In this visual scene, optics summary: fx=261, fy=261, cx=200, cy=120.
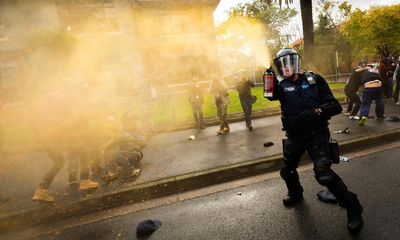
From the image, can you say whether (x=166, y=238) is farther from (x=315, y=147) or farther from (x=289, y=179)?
(x=315, y=147)

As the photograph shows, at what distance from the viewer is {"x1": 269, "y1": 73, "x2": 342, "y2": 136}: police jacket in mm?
2975

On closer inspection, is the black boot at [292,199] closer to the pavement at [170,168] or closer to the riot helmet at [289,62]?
the pavement at [170,168]

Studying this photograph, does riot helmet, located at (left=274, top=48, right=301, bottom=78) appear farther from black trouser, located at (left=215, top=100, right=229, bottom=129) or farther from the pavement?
black trouser, located at (left=215, top=100, right=229, bottom=129)

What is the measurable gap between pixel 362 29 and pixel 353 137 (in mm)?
24905

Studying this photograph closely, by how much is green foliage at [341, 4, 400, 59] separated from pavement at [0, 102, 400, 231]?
832 inches

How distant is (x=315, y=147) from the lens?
305 cm

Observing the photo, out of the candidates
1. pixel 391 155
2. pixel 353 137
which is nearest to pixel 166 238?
pixel 391 155

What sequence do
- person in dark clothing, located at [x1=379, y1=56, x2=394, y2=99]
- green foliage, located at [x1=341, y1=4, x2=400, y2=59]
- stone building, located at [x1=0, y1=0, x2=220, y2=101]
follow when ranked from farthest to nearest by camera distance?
green foliage, located at [x1=341, y1=4, x2=400, y2=59], stone building, located at [x1=0, y1=0, x2=220, y2=101], person in dark clothing, located at [x1=379, y1=56, x2=394, y2=99]

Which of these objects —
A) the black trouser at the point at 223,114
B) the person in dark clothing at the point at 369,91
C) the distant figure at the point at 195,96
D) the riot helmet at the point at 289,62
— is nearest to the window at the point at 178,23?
the distant figure at the point at 195,96

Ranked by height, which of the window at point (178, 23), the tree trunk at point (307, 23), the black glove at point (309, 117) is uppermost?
the window at point (178, 23)

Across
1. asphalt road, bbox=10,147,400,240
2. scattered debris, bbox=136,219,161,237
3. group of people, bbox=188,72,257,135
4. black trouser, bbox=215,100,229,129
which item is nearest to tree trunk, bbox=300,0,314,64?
group of people, bbox=188,72,257,135

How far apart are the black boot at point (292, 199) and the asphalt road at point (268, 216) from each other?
0.30 ft

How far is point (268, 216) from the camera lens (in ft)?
→ 10.8

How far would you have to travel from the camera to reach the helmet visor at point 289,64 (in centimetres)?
310
